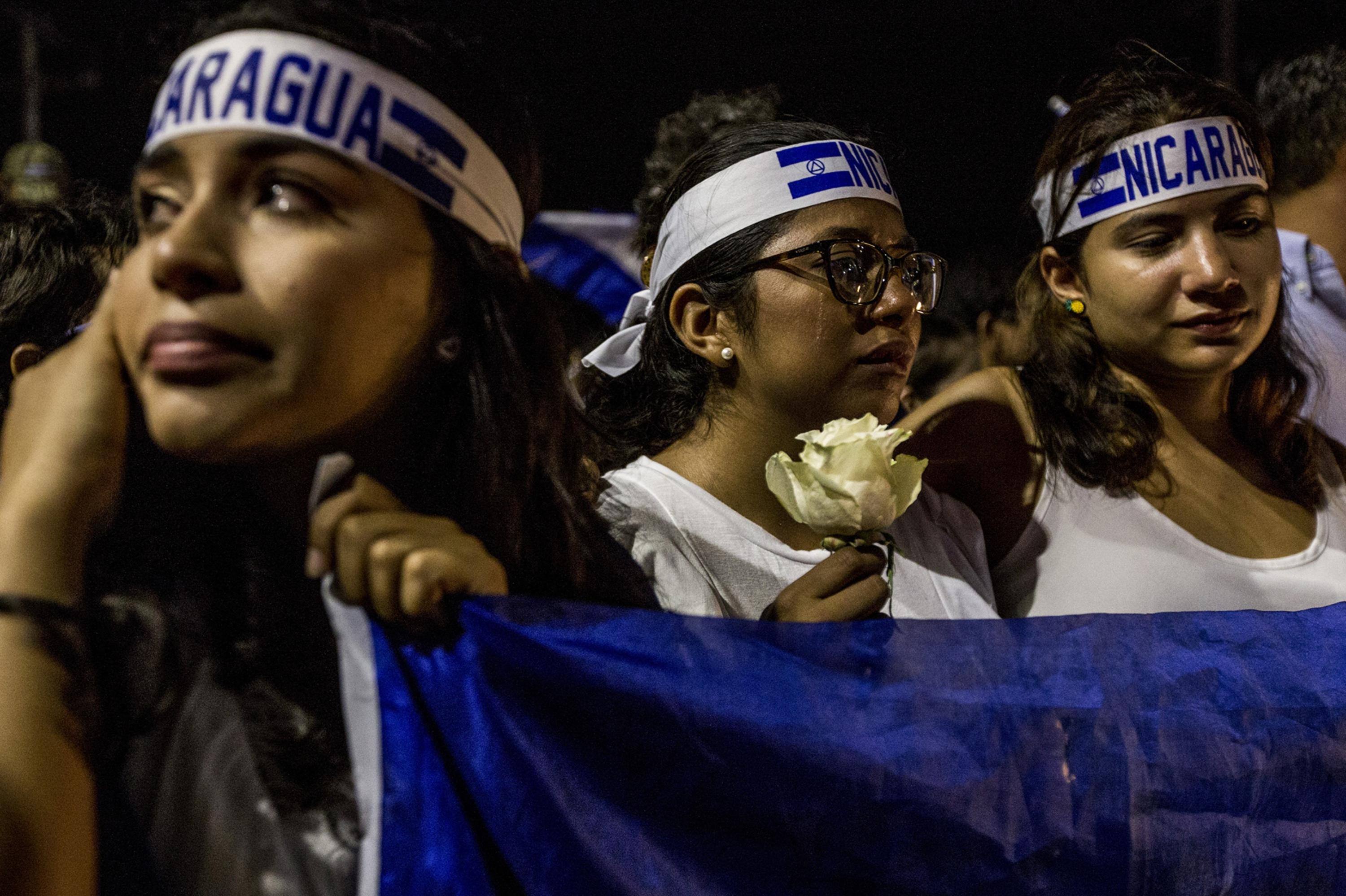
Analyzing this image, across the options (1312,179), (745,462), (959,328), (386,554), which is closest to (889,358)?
(745,462)

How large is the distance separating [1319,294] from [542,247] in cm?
256

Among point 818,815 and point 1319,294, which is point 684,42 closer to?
point 1319,294

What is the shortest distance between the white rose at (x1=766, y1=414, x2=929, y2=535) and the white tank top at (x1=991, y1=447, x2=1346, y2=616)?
25.6 inches

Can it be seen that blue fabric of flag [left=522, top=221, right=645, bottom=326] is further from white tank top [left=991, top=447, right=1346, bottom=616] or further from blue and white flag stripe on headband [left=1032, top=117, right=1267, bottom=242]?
white tank top [left=991, top=447, right=1346, bottom=616]

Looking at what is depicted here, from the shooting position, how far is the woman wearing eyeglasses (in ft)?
6.77

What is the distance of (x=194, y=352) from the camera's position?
132cm

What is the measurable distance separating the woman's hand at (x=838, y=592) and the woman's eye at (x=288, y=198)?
2.77ft

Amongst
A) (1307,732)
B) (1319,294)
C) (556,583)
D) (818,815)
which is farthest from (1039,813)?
(1319,294)

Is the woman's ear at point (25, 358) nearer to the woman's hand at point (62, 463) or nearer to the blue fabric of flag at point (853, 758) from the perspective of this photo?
the woman's hand at point (62, 463)

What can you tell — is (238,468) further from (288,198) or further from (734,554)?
(734,554)

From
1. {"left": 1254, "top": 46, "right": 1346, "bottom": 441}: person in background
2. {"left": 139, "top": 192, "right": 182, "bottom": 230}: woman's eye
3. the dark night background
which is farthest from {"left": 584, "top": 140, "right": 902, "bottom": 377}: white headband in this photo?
{"left": 1254, "top": 46, "right": 1346, "bottom": 441}: person in background

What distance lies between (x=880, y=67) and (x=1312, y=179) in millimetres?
1380

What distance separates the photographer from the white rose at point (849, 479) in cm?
168

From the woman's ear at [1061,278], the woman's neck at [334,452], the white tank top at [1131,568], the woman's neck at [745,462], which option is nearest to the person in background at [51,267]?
the woman's neck at [334,452]
